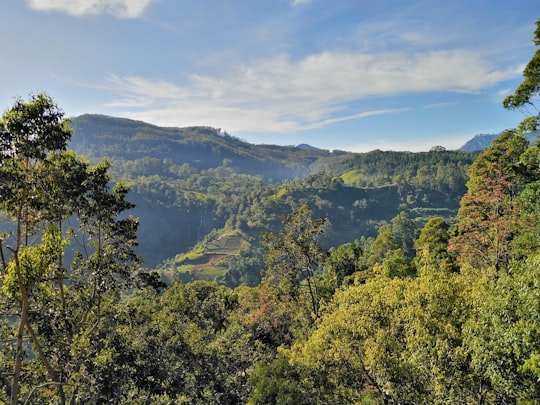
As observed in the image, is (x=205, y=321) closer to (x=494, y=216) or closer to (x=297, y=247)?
Result: (x=297, y=247)

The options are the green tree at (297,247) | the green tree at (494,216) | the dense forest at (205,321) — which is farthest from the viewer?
the green tree at (297,247)

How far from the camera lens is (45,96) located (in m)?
9.47


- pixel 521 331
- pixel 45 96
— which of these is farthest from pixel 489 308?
pixel 45 96

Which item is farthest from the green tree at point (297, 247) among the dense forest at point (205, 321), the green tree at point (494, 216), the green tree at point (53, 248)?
the green tree at point (53, 248)

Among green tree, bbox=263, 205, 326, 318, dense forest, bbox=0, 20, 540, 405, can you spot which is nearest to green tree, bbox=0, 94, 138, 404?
dense forest, bbox=0, 20, 540, 405

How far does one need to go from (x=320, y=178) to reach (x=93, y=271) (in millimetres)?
181155

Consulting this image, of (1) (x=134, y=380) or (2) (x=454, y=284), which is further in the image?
(1) (x=134, y=380)

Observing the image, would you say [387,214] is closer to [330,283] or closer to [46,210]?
[330,283]

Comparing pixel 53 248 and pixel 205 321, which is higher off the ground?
pixel 53 248

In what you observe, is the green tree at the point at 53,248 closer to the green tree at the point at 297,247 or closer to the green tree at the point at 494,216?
the green tree at the point at 297,247

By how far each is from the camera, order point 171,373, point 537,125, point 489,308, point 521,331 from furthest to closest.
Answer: point 171,373
point 537,125
point 489,308
point 521,331

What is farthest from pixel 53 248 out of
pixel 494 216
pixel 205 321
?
pixel 494 216

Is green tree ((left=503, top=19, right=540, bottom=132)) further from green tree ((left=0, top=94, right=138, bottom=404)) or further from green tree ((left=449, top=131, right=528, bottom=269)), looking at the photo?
green tree ((left=0, top=94, right=138, bottom=404))

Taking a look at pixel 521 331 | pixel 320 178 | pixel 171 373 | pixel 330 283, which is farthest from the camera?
pixel 320 178
